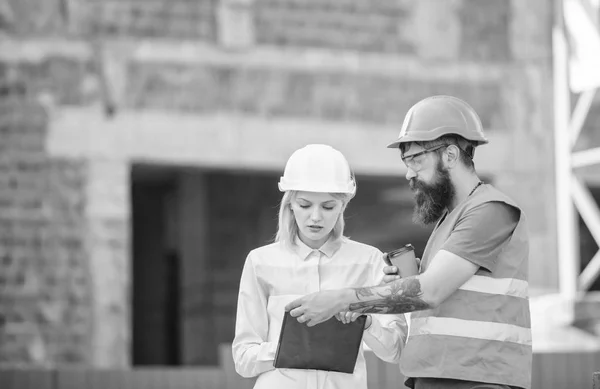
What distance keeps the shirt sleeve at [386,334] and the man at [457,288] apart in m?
0.18

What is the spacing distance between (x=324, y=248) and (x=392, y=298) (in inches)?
19.3

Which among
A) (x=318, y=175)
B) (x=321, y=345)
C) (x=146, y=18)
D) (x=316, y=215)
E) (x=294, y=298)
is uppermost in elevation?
(x=146, y=18)

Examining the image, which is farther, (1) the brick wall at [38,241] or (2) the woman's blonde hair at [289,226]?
→ (1) the brick wall at [38,241]

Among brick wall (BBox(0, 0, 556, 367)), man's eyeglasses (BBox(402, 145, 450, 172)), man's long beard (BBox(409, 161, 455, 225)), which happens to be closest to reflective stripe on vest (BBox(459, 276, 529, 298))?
man's long beard (BBox(409, 161, 455, 225))

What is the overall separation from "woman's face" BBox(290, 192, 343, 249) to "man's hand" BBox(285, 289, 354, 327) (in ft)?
1.13

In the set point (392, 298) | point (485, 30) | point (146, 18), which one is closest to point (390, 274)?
point (392, 298)

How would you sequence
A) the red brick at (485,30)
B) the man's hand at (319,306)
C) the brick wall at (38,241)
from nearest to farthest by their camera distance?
1. the man's hand at (319,306)
2. the brick wall at (38,241)
3. the red brick at (485,30)

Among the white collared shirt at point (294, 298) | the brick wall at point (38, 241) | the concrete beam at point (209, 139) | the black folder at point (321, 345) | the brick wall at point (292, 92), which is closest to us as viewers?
the black folder at point (321, 345)

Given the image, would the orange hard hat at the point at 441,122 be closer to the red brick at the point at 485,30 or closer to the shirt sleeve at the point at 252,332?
the shirt sleeve at the point at 252,332

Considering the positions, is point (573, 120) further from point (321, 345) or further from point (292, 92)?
point (321, 345)

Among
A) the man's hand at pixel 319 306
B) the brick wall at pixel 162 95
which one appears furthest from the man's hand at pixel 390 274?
the brick wall at pixel 162 95

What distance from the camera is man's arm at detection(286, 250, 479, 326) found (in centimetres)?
320

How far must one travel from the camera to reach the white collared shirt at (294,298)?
3.56 metres

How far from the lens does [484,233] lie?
3211 mm
